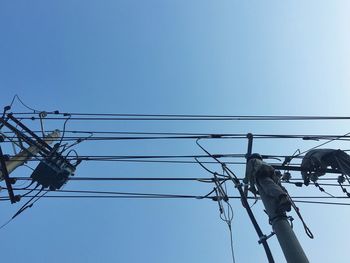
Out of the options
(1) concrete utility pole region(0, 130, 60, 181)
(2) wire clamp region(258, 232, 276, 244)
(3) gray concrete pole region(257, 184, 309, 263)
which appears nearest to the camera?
(3) gray concrete pole region(257, 184, 309, 263)

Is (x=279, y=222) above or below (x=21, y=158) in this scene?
below

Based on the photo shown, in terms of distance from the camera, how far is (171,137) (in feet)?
27.7

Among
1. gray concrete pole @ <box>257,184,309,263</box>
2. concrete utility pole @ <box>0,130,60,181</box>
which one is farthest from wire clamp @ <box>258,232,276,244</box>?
concrete utility pole @ <box>0,130,60,181</box>

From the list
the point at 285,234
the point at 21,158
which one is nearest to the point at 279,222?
the point at 285,234

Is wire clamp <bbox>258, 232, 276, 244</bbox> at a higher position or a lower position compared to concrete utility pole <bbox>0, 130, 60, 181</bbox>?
lower

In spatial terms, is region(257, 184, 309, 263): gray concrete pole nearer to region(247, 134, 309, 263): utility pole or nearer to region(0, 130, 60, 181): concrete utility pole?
region(247, 134, 309, 263): utility pole

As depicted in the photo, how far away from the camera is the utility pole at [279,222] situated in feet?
11.9

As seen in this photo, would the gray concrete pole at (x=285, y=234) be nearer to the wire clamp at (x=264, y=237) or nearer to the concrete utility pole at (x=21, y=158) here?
the wire clamp at (x=264, y=237)

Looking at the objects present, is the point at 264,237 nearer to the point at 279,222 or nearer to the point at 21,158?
the point at 279,222

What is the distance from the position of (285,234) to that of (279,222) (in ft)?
0.64

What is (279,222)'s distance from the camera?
408 cm

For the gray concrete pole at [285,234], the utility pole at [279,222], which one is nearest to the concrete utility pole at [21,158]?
the utility pole at [279,222]

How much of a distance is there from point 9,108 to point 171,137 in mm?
4685

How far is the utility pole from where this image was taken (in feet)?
11.9
